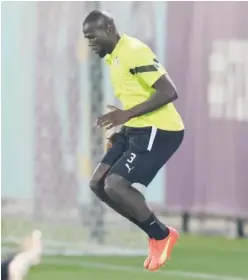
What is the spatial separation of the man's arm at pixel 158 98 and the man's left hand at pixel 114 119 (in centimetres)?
3

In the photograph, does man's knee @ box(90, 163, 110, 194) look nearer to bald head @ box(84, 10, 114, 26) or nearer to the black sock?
the black sock

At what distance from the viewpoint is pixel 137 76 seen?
7129 mm

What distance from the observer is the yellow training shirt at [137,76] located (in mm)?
7117

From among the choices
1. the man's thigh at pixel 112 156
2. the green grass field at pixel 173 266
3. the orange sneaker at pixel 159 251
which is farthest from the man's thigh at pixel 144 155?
the green grass field at pixel 173 266

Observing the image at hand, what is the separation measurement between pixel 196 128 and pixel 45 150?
1.49 m

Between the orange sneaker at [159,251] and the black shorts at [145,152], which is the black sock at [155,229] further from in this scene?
the black shorts at [145,152]

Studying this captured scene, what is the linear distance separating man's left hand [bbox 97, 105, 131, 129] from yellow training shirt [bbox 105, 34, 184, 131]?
18cm

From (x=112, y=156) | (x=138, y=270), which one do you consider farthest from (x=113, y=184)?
(x=138, y=270)

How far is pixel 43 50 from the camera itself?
13422mm

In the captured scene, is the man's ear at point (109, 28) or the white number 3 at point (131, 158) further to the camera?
the white number 3 at point (131, 158)

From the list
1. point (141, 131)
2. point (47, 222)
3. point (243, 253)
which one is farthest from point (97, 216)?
point (141, 131)

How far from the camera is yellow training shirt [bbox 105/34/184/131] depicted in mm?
7117

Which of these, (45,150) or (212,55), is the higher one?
(212,55)

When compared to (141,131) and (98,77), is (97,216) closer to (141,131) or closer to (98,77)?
(98,77)
